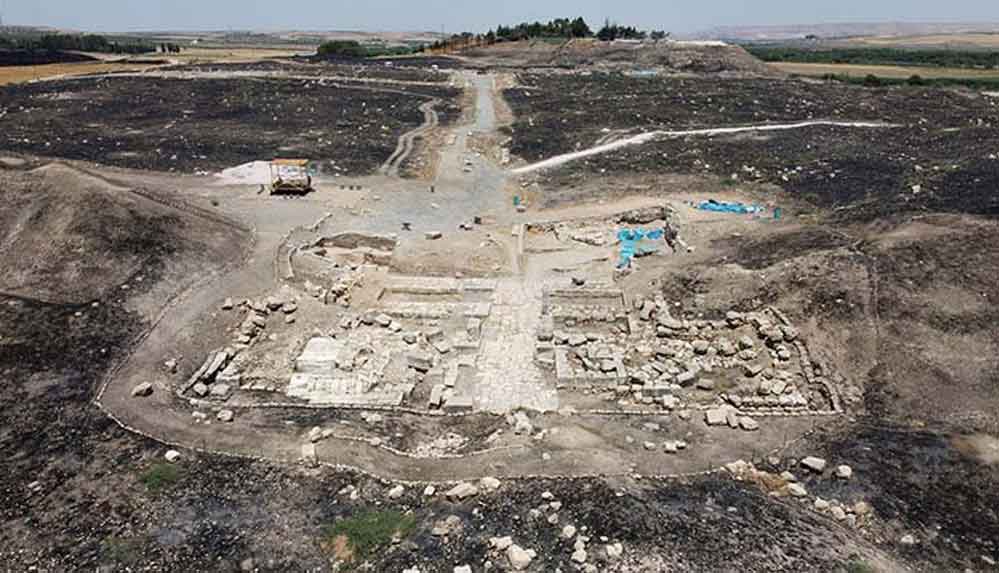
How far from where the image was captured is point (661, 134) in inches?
1615

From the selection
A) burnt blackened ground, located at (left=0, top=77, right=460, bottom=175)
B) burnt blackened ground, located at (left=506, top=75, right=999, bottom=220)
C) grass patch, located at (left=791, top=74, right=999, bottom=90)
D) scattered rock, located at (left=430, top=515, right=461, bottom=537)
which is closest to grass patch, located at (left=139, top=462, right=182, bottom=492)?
scattered rock, located at (left=430, top=515, right=461, bottom=537)

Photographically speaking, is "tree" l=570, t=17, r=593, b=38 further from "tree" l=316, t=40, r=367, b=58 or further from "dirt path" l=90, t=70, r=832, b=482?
"dirt path" l=90, t=70, r=832, b=482

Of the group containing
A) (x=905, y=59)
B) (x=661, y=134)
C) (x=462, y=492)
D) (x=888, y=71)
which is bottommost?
(x=462, y=492)

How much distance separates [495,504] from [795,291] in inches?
464

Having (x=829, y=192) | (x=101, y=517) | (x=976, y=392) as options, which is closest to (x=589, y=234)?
(x=829, y=192)

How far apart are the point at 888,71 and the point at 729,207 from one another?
78.1m

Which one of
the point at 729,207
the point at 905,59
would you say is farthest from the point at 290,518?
the point at 905,59

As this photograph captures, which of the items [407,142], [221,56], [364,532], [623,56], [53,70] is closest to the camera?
[364,532]

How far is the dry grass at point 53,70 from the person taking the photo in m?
64.5

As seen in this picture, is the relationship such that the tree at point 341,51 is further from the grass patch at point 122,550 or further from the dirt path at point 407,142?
the grass patch at point 122,550

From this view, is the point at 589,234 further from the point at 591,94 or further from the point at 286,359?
the point at 591,94

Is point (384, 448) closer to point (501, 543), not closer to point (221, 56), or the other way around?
point (501, 543)

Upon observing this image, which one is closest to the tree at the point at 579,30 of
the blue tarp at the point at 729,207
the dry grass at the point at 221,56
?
the dry grass at the point at 221,56

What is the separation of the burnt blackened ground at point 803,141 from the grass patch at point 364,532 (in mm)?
20329
